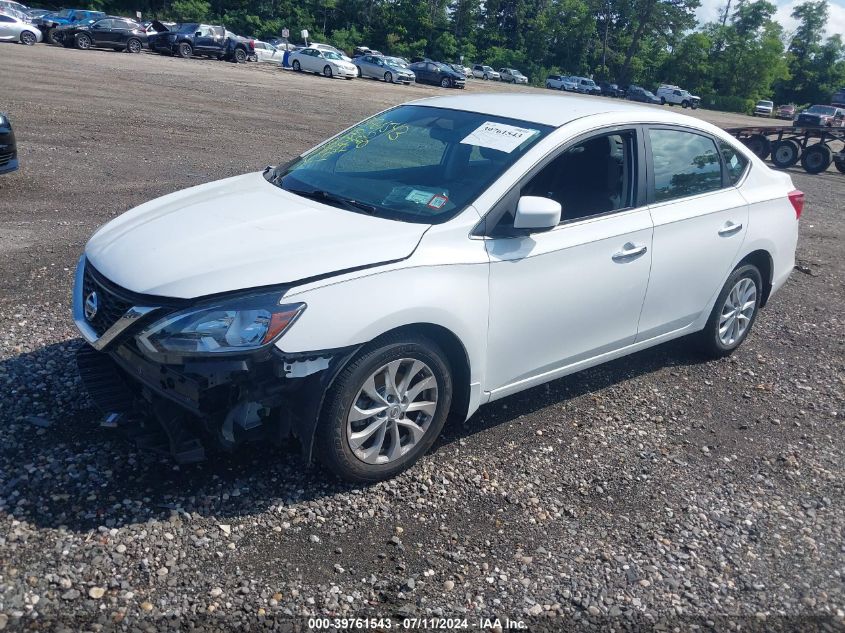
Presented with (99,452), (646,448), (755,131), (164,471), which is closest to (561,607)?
(646,448)

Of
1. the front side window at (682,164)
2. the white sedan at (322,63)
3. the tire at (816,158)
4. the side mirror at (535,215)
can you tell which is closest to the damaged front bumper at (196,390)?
the side mirror at (535,215)

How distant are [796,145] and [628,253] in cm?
1983

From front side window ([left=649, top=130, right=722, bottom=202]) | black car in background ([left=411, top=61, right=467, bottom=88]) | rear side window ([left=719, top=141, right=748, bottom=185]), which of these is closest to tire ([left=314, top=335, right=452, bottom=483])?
front side window ([left=649, top=130, right=722, bottom=202])

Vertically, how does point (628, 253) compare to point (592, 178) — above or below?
below

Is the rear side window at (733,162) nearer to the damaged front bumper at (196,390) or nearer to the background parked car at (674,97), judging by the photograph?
the damaged front bumper at (196,390)

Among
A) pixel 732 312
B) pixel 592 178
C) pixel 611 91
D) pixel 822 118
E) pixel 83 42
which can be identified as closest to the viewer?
pixel 592 178

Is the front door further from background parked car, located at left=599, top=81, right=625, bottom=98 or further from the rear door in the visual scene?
background parked car, located at left=599, top=81, right=625, bottom=98

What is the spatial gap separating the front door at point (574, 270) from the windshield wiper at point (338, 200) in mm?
675

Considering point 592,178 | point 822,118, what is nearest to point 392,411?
point 592,178

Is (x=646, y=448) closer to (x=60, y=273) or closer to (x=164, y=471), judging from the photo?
(x=164, y=471)

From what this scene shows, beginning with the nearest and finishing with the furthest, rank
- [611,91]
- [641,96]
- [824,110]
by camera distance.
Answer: [824,110]
[641,96]
[611,91]

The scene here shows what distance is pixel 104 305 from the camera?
349 cm

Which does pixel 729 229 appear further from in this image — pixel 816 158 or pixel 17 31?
pixel 17 31

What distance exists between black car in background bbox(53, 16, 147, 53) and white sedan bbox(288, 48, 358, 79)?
8005 millimetres
